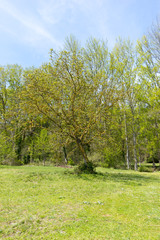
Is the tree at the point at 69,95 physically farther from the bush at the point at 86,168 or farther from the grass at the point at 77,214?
the grass at the point at 77,214

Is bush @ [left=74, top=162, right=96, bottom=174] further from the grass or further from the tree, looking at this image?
the grass

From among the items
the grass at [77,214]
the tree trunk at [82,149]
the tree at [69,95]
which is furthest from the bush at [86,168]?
the grass at [77,214]

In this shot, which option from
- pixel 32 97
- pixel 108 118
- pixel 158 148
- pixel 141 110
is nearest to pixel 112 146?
pixel 108 118

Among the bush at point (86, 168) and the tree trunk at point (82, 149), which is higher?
the tree trunk at point (82, 149)

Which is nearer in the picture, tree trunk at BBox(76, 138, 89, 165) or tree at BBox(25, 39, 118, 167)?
tree at BBox(25, 39, 118, 167)

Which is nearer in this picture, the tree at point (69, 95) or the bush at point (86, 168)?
the tree at point (69, 95)

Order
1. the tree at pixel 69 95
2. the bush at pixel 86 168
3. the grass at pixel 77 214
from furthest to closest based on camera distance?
the bush at pixel 86 168, the tree at pixel 69 95, the grass at pixel 77 214

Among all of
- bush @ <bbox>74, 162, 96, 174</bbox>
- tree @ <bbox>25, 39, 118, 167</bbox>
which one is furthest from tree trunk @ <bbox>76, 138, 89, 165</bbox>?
bush @ <bbox>74, 162, 96, 174</bbox>

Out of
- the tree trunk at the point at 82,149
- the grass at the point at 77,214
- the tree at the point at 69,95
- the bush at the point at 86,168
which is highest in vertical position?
the tree at the point at 69,95

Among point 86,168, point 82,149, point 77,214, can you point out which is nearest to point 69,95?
point 82,149

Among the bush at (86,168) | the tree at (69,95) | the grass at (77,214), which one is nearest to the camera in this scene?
the grass at (77,214)

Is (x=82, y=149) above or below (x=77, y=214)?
above

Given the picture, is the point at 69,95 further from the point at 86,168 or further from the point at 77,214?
the point at 77,214

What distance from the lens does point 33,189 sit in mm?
7375
